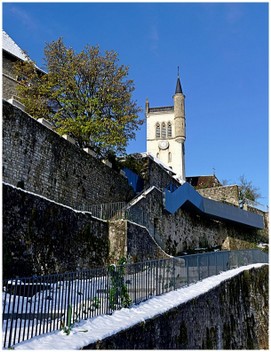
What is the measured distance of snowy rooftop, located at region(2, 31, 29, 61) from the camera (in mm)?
26048

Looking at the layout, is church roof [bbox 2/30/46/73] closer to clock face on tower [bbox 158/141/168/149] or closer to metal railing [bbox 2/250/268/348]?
metal railing [bbox 2/250/268/348]

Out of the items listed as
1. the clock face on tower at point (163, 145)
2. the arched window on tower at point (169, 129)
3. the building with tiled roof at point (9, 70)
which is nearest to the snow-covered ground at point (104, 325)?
the building with tiled roof at point (9, 70)

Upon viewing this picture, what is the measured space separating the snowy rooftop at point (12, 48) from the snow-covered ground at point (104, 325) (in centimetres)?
2050

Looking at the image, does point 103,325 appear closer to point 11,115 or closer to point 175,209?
point 11,115

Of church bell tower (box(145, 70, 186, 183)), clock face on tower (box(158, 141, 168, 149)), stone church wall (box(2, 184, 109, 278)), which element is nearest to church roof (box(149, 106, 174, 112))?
church bell tower (box(145, 70, 186, 183))

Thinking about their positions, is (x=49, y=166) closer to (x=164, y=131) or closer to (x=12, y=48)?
(x=12, y=48)

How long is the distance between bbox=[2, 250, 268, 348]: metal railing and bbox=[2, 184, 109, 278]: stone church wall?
2453mm

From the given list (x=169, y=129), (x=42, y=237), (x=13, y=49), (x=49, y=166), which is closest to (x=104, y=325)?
(x=42, y=237)

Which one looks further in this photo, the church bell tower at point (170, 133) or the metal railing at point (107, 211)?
the church bell tower at point (170, 133)

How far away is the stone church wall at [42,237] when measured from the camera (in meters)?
10.1

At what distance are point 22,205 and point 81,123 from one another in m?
10.9

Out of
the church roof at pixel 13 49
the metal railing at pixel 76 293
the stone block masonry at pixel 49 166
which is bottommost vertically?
the metal railing at pixel 76 293

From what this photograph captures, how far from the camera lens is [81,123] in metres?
21.0

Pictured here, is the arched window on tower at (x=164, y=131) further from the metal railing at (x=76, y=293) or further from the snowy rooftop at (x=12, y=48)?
the metal railing at (x=76, y=293)
